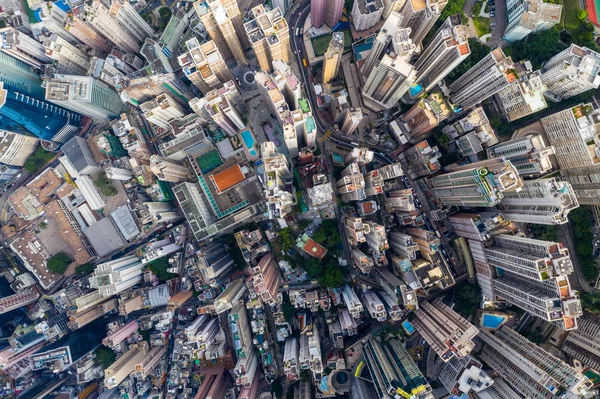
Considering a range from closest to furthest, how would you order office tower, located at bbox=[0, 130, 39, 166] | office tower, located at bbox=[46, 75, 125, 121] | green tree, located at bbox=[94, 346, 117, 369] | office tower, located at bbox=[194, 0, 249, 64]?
office tower, located at bbox=[194, 0, 249, 64], office tower, located at bbox=[46, 75, 125, 121], office tower, located at bbox=[0, 130, 39, 166], green tree, located at bbox=[94, 346, 117, 369]

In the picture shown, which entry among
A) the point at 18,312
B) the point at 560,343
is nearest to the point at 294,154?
the point at 560,343

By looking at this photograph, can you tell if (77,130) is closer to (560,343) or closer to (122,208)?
(122,208)

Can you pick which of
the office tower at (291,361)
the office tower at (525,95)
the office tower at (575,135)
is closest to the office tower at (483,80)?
the office tower at (525,95)

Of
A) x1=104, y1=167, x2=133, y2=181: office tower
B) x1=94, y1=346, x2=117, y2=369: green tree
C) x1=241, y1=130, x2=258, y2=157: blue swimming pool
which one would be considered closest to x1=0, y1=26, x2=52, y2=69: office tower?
x1=104, y1=167, x2=133, y2=181: office tower

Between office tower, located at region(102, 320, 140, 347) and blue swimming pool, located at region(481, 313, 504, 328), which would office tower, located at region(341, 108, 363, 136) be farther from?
office tower, located at region(102, 320, 140, 347)

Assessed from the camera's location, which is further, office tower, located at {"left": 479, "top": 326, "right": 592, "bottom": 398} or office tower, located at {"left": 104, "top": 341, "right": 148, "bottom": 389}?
office tower, located at {"left": 104, "top": 341, "right": 148, "bottom": 389}

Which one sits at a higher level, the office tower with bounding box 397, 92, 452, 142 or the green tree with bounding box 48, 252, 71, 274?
the green tree with bounding box 48, 252, 71, 274

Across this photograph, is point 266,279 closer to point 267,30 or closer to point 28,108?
point 267,30

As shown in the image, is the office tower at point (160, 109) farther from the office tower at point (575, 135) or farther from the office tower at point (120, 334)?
the office tower at point (575, 135)

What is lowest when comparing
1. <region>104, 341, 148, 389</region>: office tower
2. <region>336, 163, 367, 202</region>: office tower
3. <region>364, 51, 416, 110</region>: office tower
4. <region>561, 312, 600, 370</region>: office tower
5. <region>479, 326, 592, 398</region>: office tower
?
<region>561, 312, 600, 370</region>: office tower
